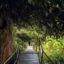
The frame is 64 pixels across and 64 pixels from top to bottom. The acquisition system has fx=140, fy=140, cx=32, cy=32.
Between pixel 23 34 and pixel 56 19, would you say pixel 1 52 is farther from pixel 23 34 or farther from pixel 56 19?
pixel 23 34

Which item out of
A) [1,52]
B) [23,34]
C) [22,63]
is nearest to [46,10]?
[1,52]

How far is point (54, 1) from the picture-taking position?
3184 millimetres

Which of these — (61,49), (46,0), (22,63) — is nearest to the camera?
(46,0)

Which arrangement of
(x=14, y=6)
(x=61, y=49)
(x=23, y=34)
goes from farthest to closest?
(x=23, y=34) → (x=61, y=49) → (x=14, y=6)

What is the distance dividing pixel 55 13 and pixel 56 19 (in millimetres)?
292

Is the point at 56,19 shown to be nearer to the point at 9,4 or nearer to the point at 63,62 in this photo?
the point at 9,4

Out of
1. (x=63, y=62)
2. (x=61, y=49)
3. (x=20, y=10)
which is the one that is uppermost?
(x=20, y=10)

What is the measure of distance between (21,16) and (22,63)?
2672 millimetres

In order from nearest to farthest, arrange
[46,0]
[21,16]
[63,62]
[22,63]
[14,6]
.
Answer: [46,0] < [14,6] < [21,16] < [22,63] < [63,62]

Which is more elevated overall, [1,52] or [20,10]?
[20,10]

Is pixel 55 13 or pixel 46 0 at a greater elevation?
pixel 46 0

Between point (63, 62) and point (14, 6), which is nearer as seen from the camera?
point (14, 6)

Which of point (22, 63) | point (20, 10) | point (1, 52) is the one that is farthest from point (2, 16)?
point (22, 63)

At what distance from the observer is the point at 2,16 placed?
3.79 m
